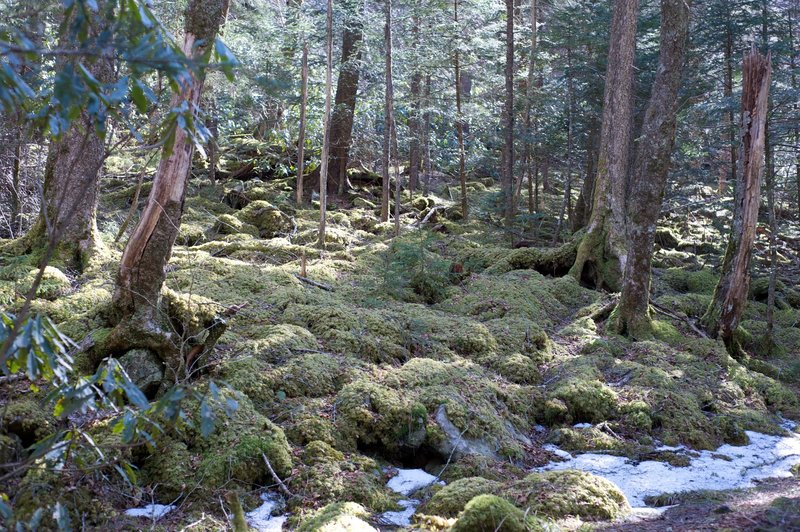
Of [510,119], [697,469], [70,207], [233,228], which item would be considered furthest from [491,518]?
[510,119]

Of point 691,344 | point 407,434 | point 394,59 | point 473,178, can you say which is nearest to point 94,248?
point 407,434

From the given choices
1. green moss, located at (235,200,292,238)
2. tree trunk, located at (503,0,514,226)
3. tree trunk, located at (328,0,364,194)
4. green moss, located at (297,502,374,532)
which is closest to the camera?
green moss, located at (297,502,374,532)

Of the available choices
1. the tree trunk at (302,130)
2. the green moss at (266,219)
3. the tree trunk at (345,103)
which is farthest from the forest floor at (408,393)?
the tree trunk at (345,103)

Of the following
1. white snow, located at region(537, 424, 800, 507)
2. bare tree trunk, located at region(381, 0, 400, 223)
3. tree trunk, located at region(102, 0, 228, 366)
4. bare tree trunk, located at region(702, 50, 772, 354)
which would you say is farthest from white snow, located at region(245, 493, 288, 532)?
bare tree trunk, located at region(381, 0, 400, 223)

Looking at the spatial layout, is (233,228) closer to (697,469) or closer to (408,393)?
(408,393)

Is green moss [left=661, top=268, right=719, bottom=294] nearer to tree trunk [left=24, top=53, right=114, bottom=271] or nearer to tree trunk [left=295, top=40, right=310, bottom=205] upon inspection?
tree trunk [left=295, top=40, right=310, bottom=205]

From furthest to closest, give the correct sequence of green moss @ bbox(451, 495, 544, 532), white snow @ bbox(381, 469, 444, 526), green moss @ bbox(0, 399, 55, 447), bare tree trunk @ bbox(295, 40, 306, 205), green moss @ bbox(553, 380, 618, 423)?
1. bare tree trunk @ bbox(295, 40, 306, 205)
2. green moss @ bbox(553, 380, 618, 423)
3. white snow @ bbox(381, 469, 444, 526)
4. green moss @ bbox(0, 399, 55, 447)
5. green moss @ bbox(451, 495, 544, 532)

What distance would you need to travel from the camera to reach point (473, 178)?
27719 millimetres

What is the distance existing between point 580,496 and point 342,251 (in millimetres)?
8780

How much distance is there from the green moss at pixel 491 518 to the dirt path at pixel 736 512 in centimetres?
67

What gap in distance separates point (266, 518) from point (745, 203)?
27.3 ft

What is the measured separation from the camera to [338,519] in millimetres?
3756

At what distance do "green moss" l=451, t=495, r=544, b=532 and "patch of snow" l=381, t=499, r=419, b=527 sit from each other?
0.64 m

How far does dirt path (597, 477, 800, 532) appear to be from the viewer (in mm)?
3166
